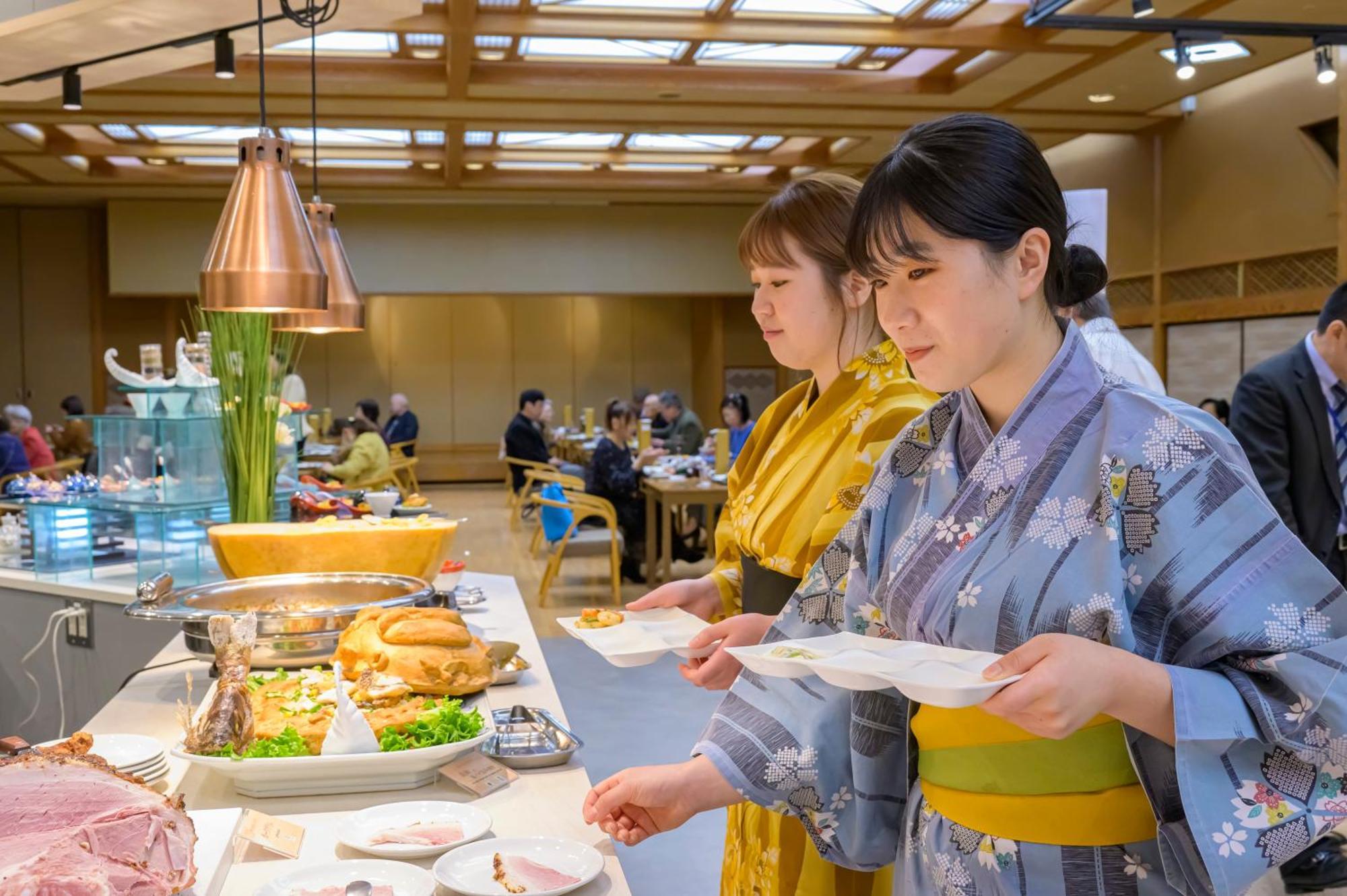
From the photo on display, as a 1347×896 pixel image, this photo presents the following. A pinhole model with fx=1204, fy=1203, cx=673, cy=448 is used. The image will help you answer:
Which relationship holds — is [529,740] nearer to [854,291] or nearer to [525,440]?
[854,291]

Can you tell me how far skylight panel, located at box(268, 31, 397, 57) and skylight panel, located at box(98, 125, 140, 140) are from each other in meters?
2.82

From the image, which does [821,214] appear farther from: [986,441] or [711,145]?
[711,145]

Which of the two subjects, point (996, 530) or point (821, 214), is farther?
point (821, 214)

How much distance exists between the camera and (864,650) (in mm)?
1127

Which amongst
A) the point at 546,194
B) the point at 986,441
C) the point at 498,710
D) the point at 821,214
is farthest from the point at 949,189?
the point at 546,194

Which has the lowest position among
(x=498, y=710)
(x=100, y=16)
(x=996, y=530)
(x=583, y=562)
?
(x=583, y=562)

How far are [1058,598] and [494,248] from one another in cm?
1306

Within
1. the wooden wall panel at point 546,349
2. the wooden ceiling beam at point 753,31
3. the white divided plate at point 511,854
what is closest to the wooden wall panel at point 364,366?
the wooden wall panel at point 546,349

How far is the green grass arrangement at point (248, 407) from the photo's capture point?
3283 millimetres

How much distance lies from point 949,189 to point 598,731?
385 centimetres

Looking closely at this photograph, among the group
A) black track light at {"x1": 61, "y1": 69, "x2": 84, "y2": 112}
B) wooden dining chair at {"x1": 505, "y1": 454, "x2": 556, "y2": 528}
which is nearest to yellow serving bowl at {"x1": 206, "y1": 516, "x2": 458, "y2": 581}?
black track light at {"x1": 61, "y1": 69, "x2": 84, "y2": 112}

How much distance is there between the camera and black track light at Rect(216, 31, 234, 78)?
405cm

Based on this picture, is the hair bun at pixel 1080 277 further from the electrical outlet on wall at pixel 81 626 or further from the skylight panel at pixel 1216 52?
the skylight panel at pixel 1216 52

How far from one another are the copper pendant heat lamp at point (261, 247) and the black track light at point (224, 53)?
1911 millimetres
